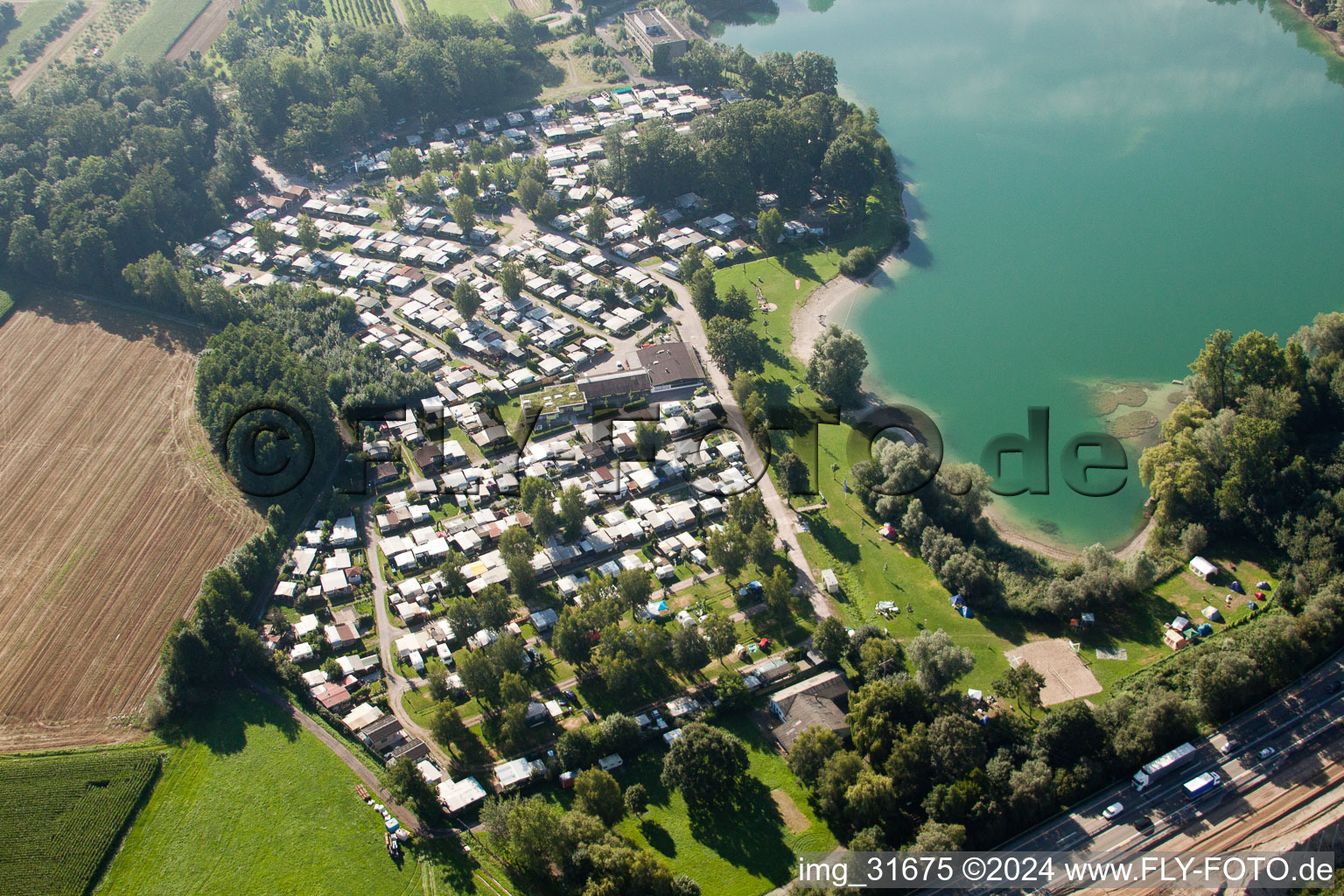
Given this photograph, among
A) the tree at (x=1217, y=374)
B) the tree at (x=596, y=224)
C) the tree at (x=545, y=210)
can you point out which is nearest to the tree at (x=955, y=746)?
the tree at (x=1217, y=374)

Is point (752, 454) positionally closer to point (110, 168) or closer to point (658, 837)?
point (658, 837)

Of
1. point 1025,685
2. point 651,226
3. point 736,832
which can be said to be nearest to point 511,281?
point 651,226

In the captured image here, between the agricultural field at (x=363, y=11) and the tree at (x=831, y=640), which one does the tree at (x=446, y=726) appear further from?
the agricultural field at (x=363, y=11)

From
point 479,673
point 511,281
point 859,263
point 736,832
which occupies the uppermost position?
point 859,263

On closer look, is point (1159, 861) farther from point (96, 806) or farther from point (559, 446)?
point (96, 806)

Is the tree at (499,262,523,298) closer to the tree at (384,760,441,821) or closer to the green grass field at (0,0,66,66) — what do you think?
the tree at (384,760,441,821)

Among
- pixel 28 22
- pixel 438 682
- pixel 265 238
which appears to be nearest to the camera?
pixel 438 682
